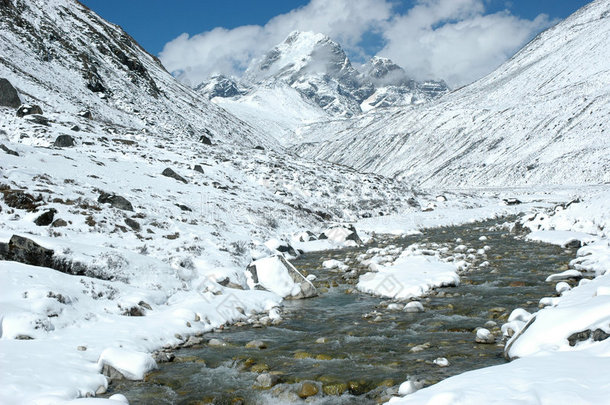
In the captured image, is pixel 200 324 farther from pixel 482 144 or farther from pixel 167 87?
pixel 482 144

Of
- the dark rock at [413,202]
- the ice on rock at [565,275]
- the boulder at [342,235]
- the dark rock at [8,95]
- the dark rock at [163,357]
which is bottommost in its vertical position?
the dark rock at [163,357]

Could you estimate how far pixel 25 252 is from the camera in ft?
34.0

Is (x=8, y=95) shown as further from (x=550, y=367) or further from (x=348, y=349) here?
(x=550, y=367)

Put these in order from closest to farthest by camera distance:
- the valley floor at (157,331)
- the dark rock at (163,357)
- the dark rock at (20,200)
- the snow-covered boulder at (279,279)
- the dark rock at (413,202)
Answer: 1. the valley floor at (157,331)
2. the dark rock at (163,357)
3. the snow-covered boulder at (279,279)
4. the dark rock at (20,200)
5. the dark rock at (413,202)

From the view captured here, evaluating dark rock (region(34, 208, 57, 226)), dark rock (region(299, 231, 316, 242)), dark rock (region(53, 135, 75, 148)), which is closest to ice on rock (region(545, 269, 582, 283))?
dark rock (region(299, 231, 316, 242))

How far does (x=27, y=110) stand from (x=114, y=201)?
2627cm

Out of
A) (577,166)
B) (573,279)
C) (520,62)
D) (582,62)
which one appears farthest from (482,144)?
(573,279)

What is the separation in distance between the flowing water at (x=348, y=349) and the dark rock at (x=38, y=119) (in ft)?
109

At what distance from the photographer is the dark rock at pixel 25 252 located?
33.7ft

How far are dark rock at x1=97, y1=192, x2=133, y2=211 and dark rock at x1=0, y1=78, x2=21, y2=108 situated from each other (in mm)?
28443

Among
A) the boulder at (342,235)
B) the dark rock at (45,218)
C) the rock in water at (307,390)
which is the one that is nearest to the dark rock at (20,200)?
the dark rock at (45,218)

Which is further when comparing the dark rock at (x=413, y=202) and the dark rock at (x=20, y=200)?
the dark rock at (x=413, y=202)

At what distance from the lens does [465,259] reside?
17.6m

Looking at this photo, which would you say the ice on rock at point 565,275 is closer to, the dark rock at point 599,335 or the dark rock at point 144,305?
the dark rock at point 599,335
